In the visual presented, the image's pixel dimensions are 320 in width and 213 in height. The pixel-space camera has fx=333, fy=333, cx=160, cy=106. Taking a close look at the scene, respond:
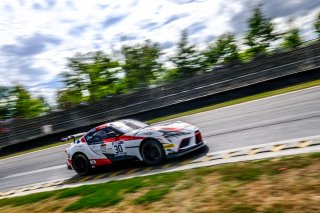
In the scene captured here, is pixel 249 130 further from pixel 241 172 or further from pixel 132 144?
pixel 241 172

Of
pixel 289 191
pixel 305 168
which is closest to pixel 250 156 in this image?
pixel 305 168

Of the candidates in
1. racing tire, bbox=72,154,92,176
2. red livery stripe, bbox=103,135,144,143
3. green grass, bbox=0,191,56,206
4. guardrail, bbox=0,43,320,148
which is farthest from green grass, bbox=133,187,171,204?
guardrail, bbox=0,43,320,148

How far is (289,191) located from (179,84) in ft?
60.7

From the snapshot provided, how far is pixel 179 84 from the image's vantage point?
2311cm

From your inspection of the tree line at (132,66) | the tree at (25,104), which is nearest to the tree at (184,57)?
the tree line at (132,66)

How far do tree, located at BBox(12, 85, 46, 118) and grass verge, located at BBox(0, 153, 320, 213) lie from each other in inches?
1953

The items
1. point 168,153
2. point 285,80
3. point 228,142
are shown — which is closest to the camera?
point 168,153

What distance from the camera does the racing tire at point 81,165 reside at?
10.6 meters

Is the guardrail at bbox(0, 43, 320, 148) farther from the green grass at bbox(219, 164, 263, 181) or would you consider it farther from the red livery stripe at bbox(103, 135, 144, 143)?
the green grass at bbox(219, 164, 263, 181)

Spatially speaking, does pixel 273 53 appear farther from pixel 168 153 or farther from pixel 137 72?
pixel 137 72

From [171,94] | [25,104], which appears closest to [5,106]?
[25,104]

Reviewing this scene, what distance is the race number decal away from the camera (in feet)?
31.5

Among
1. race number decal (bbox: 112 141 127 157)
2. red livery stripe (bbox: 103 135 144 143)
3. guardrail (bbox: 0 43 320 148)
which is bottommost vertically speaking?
race number decal (bbox: 112 141 127 157)

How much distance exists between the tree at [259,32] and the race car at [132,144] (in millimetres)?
43341
